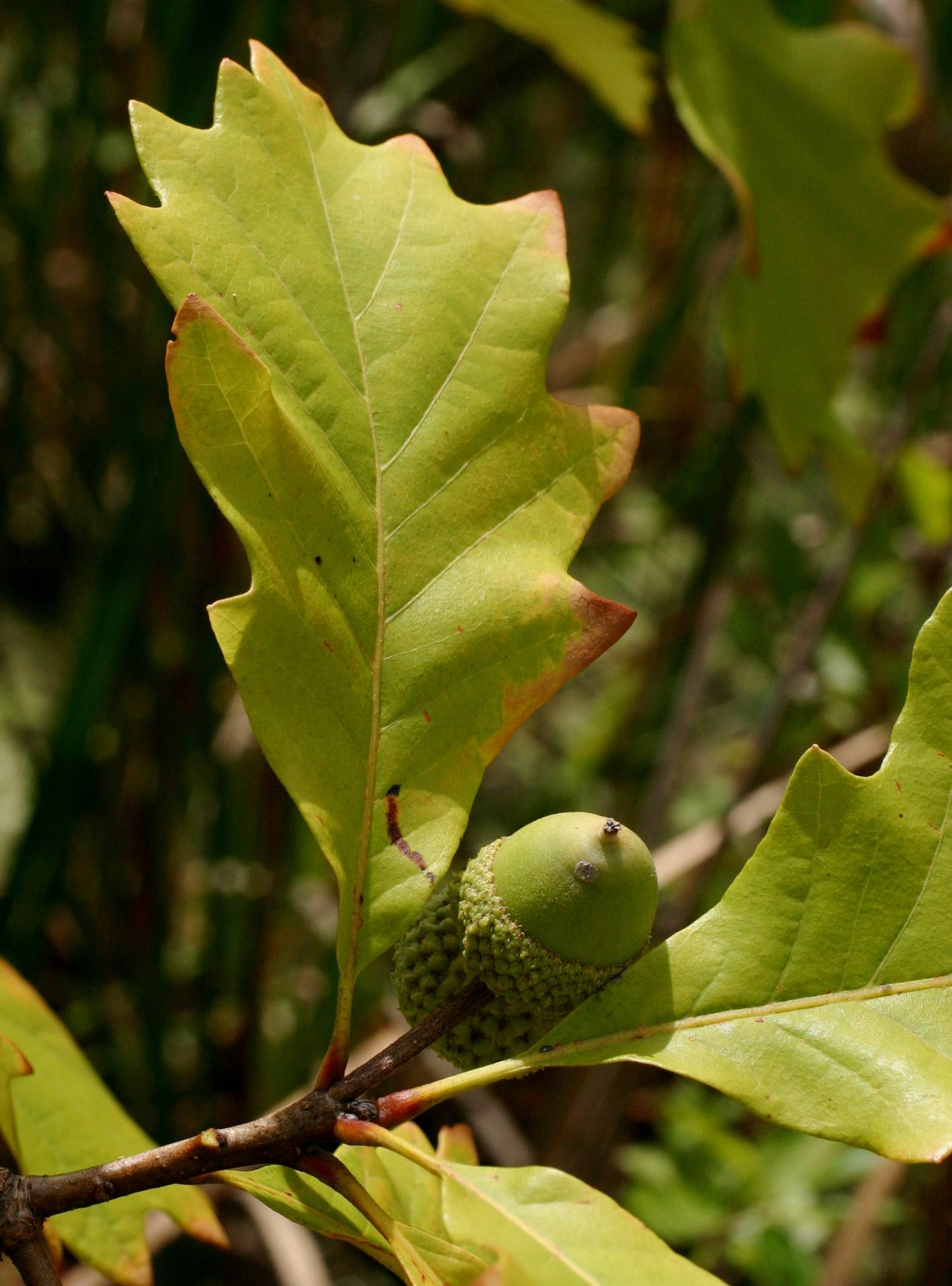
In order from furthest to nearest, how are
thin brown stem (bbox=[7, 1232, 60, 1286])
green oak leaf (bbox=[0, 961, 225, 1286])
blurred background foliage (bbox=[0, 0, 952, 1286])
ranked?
blurred background foliage (bbox=[0, 0, 952, 1286]) → green oak leaf (bbox=[0, 961, 225, 1286]) → thin brown stem (bbox=[7, 1232, 60, 1286])

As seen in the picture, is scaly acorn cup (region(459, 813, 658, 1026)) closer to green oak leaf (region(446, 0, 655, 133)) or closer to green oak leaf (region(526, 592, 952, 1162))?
green oak leaf (region(526, 592, 952, 1162))

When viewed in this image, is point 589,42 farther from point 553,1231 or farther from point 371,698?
point 553,1231

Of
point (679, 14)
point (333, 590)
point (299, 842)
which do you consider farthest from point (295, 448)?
point (299, 842)

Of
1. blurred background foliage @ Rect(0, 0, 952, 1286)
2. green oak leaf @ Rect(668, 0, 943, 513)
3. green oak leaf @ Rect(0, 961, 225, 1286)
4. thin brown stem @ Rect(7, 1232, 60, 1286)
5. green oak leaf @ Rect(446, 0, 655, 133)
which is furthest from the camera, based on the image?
blurred background foliage @ Rect(0, 0, 952, 1286)

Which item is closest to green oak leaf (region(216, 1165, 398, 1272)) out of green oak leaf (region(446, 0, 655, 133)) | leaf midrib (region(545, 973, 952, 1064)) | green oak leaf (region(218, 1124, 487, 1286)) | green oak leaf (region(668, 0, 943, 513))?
green oak leaf (region(218, 1124, 487, 1286))

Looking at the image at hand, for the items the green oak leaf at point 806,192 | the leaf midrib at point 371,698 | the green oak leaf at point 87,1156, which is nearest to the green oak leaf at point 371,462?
the leaf midrib at point 371,698

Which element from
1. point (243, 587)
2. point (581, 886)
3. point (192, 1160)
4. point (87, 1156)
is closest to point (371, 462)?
point (581, 886)

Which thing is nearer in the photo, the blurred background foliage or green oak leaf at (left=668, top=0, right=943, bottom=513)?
green oak leaf at (left=668, top=0, right=943, bottom=513)
